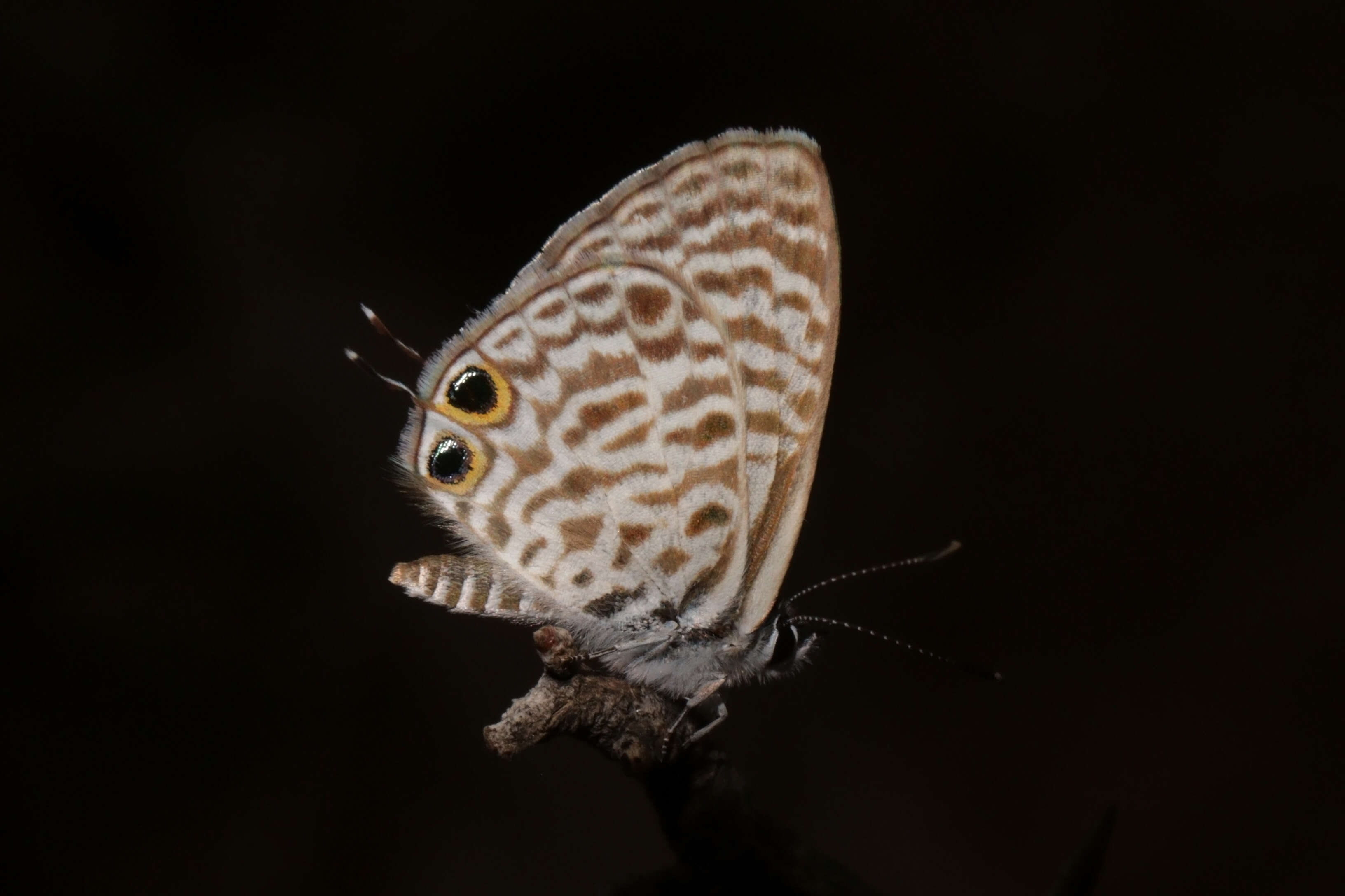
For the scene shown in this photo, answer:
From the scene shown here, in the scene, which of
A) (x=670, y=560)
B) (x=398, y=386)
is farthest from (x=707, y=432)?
(x=398, y=386)

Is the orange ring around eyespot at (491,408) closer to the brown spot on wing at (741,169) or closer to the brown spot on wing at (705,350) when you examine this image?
the brown spot on wing at (705,350)

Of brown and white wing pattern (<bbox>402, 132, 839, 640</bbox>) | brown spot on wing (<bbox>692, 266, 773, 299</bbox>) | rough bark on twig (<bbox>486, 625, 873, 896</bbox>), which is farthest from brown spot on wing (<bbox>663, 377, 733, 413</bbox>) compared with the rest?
rough bark on twig (<bbox>486, 625, 873, 896</bbox>)

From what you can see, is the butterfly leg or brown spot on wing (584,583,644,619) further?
brown spot on wing (584,583,644,619)

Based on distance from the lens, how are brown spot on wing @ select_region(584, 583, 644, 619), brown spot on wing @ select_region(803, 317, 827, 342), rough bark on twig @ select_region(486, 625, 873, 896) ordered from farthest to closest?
brown spot on wing @ select_region(584, 583, 644, 619)
brown spot on wing @ select_region(803, 317, 827, 342)
rough bark on twig @ select_region(486, 625, 873, 896)

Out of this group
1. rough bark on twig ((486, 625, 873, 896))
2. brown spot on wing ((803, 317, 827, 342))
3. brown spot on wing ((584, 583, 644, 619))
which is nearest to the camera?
rough bark on twig ((486, 625, 873, 896))

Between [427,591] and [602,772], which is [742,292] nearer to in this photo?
[427,591]

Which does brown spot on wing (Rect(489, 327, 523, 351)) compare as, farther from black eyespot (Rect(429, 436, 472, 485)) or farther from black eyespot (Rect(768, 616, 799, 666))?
black eyespot (Rect(768, 616, 799, 666))

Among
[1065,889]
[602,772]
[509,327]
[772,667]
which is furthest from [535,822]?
[1065,889]

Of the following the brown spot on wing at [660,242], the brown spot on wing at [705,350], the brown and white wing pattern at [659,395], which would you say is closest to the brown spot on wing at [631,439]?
the brown and white wing pattern at [659,395]
